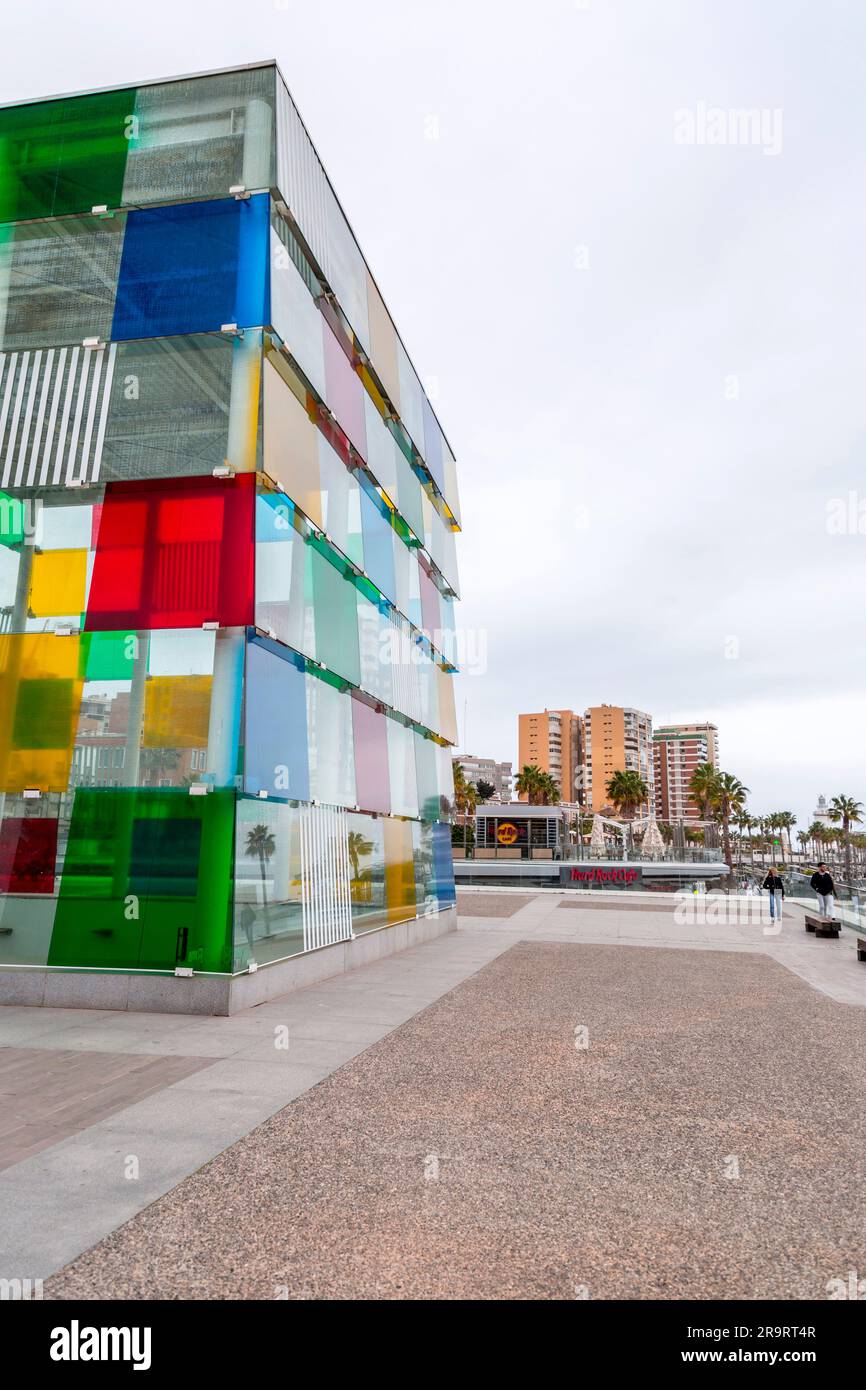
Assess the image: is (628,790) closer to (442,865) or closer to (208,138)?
(442,865)

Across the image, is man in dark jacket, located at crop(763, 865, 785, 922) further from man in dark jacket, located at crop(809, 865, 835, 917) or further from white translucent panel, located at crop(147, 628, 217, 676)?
white translucent panel, located at crop(147, 628, 217, 676)

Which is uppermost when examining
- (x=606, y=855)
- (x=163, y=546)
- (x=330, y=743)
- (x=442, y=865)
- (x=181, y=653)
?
(x=163, y=546)

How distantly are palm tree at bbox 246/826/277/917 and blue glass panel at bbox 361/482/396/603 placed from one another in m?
7.01

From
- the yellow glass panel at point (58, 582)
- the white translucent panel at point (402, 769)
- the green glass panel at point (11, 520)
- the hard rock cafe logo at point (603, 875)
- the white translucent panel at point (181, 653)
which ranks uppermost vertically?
the green glass panel at point (11, 520)

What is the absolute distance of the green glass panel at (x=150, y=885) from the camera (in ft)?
33.4

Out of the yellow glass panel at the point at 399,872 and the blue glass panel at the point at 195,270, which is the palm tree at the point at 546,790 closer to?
the yellow glass panel at the point at 399,872

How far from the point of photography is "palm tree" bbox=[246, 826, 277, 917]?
10.8 metres

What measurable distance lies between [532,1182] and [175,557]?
882 centimetres

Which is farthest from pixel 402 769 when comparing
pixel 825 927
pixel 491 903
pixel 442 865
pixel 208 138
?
pixel 491 903

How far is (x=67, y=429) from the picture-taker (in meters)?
11.9

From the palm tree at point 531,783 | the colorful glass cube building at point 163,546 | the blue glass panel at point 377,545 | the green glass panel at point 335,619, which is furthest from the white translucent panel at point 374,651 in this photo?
the palm tree at point 531,783

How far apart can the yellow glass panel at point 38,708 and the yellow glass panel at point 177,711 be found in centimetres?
108

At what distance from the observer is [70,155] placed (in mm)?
12531

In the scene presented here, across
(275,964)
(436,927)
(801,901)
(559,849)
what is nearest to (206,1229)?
(275,964)
